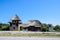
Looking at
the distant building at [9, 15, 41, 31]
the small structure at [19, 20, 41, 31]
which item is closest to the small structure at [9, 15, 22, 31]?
the distant building at [9, 15, 41, 31]

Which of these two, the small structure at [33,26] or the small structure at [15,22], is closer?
the small structure at [33,26]

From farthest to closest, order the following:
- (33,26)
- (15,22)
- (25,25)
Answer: (15,22) → (25,25) → (33,26)

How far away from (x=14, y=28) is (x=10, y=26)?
7.06 ft

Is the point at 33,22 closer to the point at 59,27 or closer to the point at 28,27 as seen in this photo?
the point at 28,27

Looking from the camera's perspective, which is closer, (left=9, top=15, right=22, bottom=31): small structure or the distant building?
the distant building

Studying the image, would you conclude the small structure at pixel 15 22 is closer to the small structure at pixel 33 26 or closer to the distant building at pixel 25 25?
the distant building at pixel 25 25

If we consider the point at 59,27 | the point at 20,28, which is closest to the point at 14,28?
the point at 20,28

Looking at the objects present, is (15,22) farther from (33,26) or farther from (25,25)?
(33,26)

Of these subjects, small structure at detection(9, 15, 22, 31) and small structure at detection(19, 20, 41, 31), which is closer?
small structure at detection(19, 20, 41, 31)

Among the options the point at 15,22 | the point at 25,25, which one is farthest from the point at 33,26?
the point at 15,22

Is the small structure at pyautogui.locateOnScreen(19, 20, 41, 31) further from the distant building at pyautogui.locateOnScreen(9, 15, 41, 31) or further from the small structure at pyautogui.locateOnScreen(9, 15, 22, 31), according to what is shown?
the small structure at pyautogui.locateOnScreen(9, 15, 22, 31)

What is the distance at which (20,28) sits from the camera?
211 ft

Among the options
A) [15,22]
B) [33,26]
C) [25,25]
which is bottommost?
[33,26]

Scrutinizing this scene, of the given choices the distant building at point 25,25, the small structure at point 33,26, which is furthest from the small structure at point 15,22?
the small structure at point 33,26
